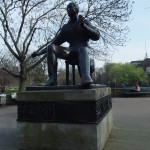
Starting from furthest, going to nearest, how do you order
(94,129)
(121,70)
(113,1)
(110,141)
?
(121,70) → (113,1) → (110,141) → (94,129)

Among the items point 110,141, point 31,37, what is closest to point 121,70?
point 31,37

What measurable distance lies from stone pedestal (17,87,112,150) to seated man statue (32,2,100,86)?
0.66 meters

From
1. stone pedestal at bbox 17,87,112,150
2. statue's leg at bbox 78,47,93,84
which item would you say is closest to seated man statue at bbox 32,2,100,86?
statue's leg at bbox 78,47,93,84

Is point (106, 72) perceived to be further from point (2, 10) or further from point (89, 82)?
point (89, 82)

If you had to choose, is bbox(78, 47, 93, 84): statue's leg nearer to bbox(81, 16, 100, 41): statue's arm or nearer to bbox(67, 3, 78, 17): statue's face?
bbox(81, 16, 100, 41): statue's arm

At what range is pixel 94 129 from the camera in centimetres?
545

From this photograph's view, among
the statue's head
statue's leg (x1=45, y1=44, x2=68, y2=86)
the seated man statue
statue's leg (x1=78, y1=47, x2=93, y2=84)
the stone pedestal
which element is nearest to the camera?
the stone pedestal

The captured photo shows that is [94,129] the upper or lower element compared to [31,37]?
lower

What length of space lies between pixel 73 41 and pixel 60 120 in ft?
6.25

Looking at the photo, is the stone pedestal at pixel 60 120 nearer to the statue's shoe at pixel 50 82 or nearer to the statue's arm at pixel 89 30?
the statue's shoe at pixel 50 82

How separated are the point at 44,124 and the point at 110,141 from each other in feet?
5.74

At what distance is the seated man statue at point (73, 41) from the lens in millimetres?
6230

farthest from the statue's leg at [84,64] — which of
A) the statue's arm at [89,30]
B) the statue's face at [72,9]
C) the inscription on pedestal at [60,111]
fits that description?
the statue's face at [72,9]

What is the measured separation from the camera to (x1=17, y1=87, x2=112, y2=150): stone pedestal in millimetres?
5516
